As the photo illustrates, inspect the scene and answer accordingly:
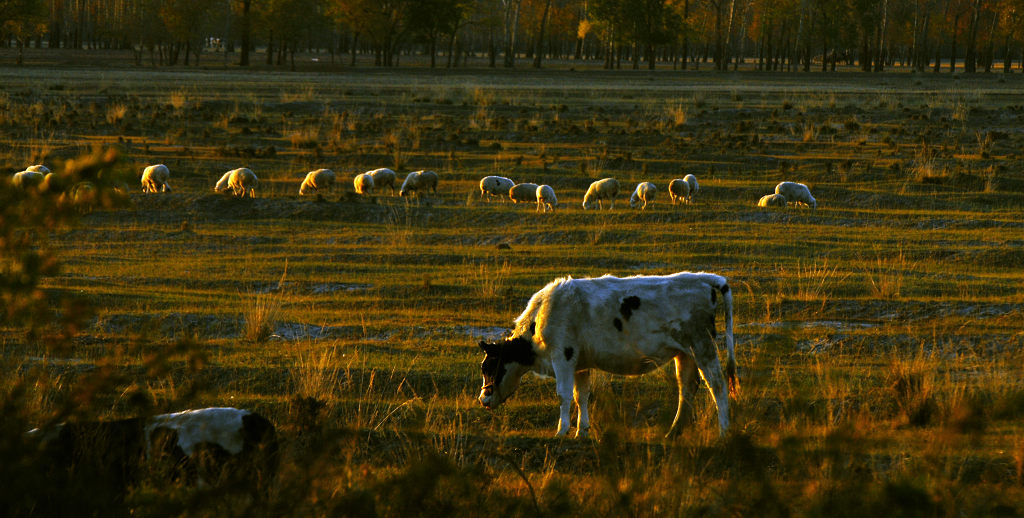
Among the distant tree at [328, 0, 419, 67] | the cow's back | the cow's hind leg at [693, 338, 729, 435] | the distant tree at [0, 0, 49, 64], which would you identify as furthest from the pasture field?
the distant tree at [328, 0, 419, 67]

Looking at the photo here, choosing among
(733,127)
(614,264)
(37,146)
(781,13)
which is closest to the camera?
(614,264)

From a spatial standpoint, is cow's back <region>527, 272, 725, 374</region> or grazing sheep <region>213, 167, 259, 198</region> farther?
grazing sheep <region>213, 167, 259, 198</region>

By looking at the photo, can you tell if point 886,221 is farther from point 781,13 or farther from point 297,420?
point 781,13

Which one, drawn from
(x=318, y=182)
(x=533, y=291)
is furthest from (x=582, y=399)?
(x=318, y=182)

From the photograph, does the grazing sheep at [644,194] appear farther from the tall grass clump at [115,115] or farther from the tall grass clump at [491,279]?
the tall grass clump at [115,115]

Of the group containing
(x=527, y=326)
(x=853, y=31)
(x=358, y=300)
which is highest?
(x=853, y=31)

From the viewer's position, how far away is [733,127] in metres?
36.2

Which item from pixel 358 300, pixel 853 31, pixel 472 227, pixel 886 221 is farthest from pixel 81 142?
pixel 853 31

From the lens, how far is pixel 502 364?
8312 millimetres

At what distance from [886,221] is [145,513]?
17.9 metres

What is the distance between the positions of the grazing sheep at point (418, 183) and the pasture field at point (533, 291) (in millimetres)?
778

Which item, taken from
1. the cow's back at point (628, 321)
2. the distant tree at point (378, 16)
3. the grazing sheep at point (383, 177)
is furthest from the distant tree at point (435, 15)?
the cow's back at point (628, 321)

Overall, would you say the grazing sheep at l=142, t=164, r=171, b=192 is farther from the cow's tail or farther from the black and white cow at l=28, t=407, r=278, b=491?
A: the black and white cow at l=28, t=407, r=278, b=491

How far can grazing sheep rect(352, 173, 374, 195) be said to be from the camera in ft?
81.4
